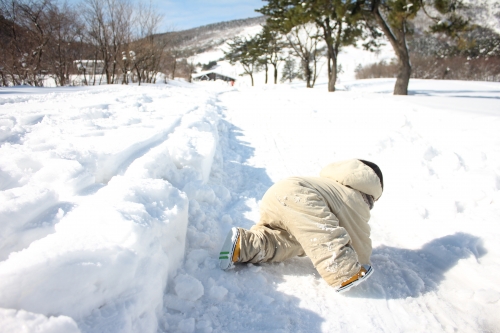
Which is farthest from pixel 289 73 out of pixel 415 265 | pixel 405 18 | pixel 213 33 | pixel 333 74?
pixel 213 33

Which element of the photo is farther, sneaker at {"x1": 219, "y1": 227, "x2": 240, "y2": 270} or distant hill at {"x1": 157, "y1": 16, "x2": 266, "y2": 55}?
distant hill at {"x1": 157, "y1": 16, "x2": 266, "y2": 55}

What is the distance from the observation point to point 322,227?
1.73 m

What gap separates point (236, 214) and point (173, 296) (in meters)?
1.15

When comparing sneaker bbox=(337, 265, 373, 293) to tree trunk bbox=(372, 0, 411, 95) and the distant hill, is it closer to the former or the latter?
tree trunk bbox=(372, 0, 411, 95)

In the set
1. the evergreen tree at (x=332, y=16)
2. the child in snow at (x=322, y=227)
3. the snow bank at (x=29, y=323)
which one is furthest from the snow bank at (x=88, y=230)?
the evergreen tree at (x=332, y=16)

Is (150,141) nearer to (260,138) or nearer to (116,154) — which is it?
(116,154)

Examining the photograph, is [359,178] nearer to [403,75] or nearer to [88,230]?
[88,230]

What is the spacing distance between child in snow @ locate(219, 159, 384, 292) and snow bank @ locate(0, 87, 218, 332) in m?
0.51

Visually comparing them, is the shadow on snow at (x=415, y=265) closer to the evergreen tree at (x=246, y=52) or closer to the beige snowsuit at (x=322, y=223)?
the beige snowsuit at (x=322, y=223)

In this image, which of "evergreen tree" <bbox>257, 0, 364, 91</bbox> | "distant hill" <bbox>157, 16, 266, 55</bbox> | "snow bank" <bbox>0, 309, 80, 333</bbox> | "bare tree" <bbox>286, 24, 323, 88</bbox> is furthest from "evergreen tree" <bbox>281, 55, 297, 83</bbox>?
"distant hill" <bbox>157, 16, 266, 55</bbox>

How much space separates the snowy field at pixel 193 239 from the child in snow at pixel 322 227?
0.44 ft

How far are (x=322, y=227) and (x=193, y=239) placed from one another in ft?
2.92

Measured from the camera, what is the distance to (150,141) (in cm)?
332

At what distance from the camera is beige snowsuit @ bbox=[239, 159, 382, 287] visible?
5.64 ft
